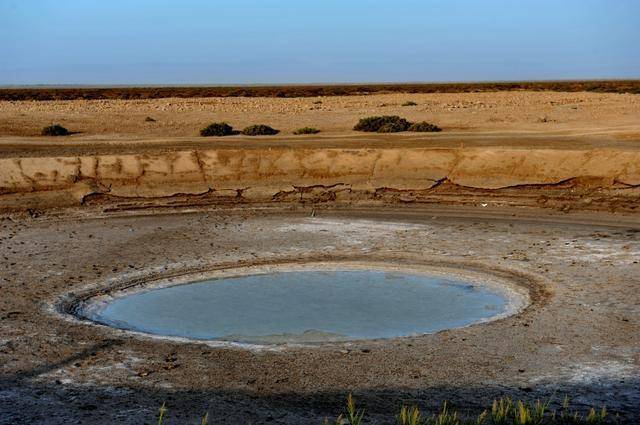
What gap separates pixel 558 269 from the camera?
11953mm

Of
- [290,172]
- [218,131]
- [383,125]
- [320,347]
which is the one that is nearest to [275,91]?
[218,131]

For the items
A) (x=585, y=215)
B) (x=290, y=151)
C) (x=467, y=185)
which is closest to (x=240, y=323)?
(x=585, y=215)

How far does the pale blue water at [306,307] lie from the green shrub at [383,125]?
606 inches

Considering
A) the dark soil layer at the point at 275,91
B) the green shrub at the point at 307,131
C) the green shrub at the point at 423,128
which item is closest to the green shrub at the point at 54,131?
the green shrub at the point at 307,131

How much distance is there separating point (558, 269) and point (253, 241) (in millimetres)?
4758

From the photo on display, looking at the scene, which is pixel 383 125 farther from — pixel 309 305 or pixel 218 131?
pixel 309 305

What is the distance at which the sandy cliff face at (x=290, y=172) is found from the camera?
18625 mm

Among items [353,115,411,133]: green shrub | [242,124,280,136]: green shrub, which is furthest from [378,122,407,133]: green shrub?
[242,124,280,136]: green shrub

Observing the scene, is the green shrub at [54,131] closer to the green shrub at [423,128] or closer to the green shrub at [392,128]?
the green shrub at [392,128]

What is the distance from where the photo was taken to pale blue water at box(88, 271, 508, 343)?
9789 millimetres

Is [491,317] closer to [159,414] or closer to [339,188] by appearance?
[159,414]

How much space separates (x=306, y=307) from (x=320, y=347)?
2076 mm

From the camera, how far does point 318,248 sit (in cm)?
1374

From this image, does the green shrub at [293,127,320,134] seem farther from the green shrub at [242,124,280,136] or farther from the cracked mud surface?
the cracked mud surface
